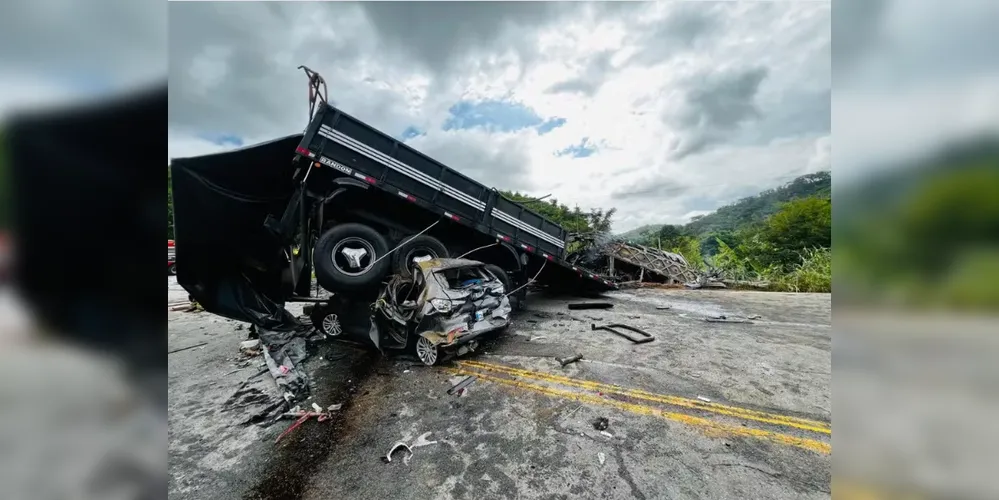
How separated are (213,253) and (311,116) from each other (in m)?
2.47

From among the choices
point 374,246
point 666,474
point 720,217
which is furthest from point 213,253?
point 720,217

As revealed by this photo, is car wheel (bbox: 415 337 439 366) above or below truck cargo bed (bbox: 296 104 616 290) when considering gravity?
below

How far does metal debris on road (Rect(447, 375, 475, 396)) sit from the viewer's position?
12.7 feet

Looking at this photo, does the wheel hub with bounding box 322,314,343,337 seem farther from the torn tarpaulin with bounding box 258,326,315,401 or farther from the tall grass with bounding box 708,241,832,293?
the tall grass with bounding box 708,241,832,293

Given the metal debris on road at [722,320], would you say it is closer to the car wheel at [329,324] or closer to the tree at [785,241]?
the car wheel at [329,324]

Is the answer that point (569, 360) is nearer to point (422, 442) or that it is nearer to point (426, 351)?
point (426, 351)

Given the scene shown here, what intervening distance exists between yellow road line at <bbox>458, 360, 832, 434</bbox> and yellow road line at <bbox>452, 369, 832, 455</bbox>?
0.18 meters

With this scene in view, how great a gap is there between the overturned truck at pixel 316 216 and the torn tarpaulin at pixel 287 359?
457mm

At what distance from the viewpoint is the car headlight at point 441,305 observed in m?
4.55

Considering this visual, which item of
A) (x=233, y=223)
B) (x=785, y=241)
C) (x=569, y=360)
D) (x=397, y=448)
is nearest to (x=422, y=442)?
(x=397, y=448)

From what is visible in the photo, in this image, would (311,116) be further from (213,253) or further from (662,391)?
(662,391)
